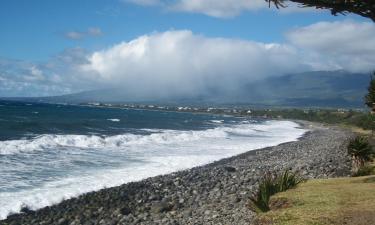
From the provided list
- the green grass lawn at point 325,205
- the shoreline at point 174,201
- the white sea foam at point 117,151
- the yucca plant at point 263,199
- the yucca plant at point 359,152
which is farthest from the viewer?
the yucca plant at point 359,152

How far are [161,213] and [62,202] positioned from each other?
12.5ft

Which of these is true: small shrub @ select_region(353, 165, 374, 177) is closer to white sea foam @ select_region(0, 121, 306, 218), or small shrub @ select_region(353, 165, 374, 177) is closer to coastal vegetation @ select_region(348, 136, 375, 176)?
coastal vegetation @ select_region(348, 136, 375, 176)

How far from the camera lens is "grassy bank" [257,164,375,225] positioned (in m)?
11.2

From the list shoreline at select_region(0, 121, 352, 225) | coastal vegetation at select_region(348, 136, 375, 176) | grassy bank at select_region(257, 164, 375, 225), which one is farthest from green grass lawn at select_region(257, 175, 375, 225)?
coastal vegetation at select_region(348, 136, 375, 176)

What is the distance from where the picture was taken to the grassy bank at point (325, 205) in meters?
11.2

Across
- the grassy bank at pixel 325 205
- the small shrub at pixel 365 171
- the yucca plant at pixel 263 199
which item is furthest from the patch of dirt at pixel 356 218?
the small shrub at pixel 365 171

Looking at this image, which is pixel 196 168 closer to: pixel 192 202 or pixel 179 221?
pixel 192 202

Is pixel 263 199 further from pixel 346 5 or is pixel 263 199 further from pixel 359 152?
pixel 359 152

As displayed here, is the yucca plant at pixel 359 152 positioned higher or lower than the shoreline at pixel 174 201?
higher

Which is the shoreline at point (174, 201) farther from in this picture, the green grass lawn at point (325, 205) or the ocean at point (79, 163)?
the green grass lawn at point (325, 205)

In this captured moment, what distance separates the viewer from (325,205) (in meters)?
12.4

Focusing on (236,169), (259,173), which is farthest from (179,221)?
(236,169)

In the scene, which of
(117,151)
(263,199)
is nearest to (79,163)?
(117,151)

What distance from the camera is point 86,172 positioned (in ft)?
79.0
